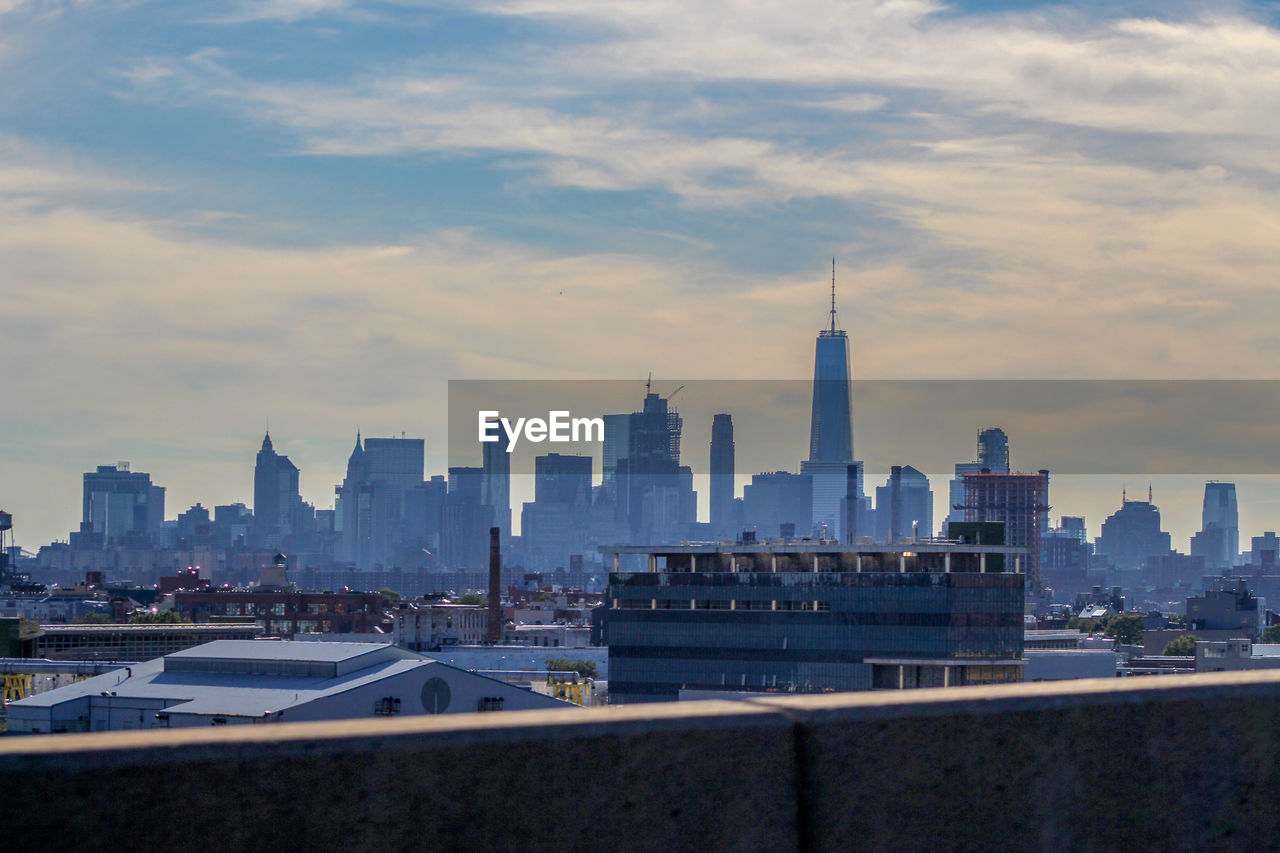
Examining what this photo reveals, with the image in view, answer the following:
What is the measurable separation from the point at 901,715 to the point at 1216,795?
4.53ft

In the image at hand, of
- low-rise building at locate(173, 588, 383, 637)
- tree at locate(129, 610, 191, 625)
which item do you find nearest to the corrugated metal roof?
low-rise building at locate(173, 588, 383, 637)

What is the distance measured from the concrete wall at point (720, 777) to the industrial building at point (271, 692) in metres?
57.0

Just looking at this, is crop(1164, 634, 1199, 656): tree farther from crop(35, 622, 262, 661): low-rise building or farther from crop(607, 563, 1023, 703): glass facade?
crop(607, 563, 1023, 703): glass facade

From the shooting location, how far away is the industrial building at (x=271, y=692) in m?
65.6

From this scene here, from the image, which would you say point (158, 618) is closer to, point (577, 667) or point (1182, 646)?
point (577, 667)

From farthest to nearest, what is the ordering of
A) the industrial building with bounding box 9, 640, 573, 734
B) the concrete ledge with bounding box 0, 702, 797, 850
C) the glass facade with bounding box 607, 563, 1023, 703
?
the glass facade with bounding box 607, 563, 1023, 703
the industrial building with bounding box 9, 640, 573, 734
the concrete ledge with bounding box 0, 702, 797, 850

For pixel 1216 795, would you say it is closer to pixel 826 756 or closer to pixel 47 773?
pixel 826 756

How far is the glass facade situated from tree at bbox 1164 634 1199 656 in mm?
108045

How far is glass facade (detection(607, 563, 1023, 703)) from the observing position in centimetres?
8525

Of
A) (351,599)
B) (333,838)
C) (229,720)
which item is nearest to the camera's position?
(333,838)

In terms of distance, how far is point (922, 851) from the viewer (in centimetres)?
559

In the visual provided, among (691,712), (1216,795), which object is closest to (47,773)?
(691,712)

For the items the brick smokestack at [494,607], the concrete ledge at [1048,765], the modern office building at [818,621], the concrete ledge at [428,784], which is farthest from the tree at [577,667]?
the concrete ledge at [428,784]

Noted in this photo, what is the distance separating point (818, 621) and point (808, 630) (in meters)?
0.72
